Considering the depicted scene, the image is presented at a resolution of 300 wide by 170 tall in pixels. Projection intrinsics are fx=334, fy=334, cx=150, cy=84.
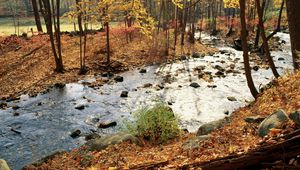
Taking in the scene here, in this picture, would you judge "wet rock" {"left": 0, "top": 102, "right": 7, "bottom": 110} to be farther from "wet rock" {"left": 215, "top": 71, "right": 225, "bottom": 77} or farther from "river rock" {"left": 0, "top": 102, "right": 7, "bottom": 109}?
"wet rock" {"left": 215, "top": 71, "right": 225, "bottom": 77}

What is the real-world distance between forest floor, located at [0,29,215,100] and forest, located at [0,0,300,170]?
0.09 metres

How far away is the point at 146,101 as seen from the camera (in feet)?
57.8

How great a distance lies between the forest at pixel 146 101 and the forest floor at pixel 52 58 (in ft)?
0.31

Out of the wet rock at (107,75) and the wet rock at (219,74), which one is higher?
the wet rock at (107,75)

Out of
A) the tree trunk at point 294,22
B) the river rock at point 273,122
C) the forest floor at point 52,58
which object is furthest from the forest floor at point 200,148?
the forest floor at point 52,58

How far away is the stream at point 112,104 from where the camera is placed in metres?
13.1

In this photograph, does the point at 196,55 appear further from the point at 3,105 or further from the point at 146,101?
the point at 3,105

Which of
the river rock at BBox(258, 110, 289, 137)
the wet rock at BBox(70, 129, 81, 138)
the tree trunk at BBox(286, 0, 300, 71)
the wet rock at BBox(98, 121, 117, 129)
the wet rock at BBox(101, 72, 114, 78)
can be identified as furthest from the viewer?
the wet rock at BBox(101, 72, 114, 78)

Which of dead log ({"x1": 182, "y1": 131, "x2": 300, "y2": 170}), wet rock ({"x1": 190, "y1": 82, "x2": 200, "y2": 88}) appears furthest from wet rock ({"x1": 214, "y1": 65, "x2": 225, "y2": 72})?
dead log ({"x1": 182, "y1": 131, "x2": 300, "y2": 170})

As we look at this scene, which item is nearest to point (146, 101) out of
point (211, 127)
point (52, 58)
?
point (211, 127)

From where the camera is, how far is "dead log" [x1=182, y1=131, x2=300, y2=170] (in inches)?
189

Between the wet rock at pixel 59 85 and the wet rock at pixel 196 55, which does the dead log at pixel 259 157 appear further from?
the wet rock at pixel 196 55

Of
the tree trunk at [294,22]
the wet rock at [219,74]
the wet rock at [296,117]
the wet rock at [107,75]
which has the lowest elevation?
the wet rock at [219,74]

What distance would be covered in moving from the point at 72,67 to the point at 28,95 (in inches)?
237
